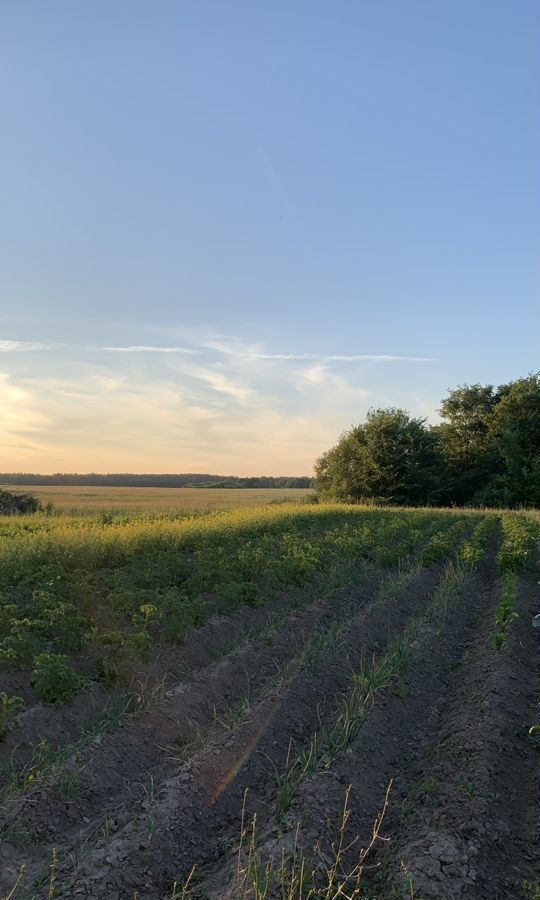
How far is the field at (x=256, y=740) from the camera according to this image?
4473 mm

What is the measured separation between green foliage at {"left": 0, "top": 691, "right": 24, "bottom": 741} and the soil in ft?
0.48

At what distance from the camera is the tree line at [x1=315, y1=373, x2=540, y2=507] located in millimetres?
48344

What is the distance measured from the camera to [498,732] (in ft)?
21.8

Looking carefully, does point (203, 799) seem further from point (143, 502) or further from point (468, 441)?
point (468, 441)

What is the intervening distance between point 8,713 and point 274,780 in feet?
8.97

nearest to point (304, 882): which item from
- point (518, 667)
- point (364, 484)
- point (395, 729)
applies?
point (395, 729)

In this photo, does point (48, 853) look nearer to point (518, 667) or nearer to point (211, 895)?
point (211, 895)

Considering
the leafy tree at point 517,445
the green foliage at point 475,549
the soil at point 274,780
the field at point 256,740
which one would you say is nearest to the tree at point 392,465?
the leafy tree at point 517,445

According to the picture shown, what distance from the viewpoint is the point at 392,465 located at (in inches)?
1907

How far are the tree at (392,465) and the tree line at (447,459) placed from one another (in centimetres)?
8

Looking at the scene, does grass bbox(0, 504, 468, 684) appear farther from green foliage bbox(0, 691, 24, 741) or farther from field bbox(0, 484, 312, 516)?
field bbox(0, 484, 312, 516)

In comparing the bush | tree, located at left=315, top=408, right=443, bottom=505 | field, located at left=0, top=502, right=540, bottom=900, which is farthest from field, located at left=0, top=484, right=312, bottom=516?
field, located at left=0, top=502, right=540, bottom=900

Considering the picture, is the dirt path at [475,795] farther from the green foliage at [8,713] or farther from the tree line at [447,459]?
the tree line at [447,459]

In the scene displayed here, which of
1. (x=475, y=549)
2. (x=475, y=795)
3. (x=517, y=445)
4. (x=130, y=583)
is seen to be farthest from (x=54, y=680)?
(x=517, y=445)
